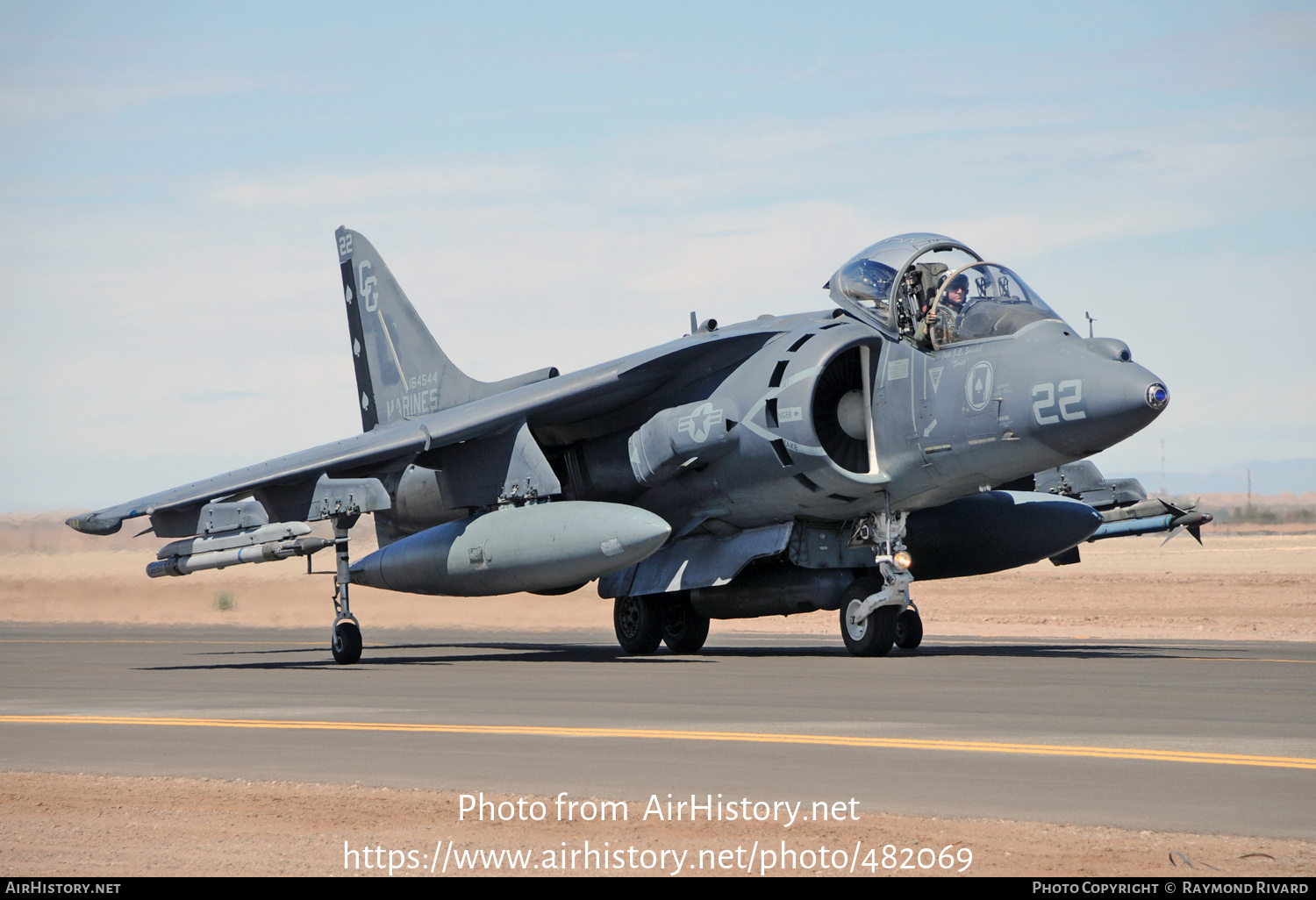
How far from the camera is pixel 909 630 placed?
16.5 metres

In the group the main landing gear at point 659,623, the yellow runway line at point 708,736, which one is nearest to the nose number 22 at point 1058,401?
the yellow runway line at point 708,736

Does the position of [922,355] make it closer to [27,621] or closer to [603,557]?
[603,557]

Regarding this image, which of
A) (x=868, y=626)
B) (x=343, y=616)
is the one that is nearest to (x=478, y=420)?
(x=343, y=616)

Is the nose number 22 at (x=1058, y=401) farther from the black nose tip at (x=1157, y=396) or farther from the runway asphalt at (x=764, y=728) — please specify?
the runway asphalt at (x=764, y=728)

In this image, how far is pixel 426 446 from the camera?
57.9ft

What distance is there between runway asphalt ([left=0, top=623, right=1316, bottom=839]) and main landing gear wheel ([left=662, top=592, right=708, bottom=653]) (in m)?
0.83

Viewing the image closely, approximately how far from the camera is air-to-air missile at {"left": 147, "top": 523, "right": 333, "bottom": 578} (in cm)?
1630

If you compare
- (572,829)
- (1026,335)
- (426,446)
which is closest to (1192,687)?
(1026,335)

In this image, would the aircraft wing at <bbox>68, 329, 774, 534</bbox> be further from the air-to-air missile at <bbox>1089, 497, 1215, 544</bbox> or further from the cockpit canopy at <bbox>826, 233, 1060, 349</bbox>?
the air-to-air missile at <bbox>1089, 497, 1215, 544</bbox>

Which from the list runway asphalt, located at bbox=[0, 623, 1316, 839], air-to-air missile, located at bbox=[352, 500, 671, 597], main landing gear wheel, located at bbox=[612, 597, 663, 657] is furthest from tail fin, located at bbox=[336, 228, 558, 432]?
runway asphalt, located at bbox=[0, 623, 1316, 839]

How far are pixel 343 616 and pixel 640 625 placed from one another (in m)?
3.69

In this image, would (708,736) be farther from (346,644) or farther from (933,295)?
(346,644)

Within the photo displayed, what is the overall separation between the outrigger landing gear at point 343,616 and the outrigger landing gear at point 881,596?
5.69 metres

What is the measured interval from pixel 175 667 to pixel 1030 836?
13685mm
